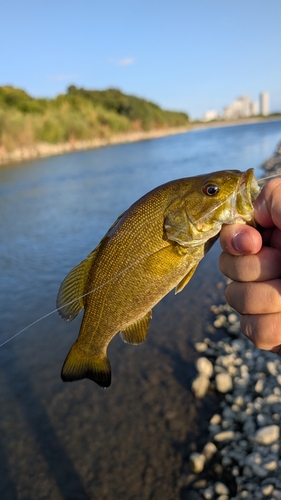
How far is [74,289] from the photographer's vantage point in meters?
2.40

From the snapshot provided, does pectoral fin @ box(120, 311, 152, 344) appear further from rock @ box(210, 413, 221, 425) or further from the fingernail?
rock @ box(210, 413, 221, 425)

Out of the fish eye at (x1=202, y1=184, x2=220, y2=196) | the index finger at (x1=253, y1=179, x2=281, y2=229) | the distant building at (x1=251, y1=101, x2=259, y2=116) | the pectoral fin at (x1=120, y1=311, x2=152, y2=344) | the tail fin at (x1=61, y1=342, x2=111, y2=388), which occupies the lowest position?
the distant building at (x1=251, y1=101, x2=259, y2=116)

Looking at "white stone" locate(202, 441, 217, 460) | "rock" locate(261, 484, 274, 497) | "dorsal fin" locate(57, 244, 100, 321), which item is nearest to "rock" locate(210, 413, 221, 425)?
"white stone" locate(202, 441, 217, 460)

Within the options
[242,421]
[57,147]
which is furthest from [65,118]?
[242,421]

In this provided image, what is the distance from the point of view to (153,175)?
22.9 meters

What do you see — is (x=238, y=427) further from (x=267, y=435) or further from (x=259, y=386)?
(x=259, y=386)

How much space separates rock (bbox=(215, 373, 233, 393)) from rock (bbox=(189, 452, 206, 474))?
0.97 meters

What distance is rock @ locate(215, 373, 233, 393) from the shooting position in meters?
4.53

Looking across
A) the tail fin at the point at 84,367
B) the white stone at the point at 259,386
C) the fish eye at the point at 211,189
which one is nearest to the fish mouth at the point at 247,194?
the fish eye at the point at 211,189

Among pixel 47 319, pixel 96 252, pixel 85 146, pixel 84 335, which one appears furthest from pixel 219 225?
pixel 85 146

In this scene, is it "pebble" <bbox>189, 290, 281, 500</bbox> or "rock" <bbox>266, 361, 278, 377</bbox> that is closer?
"pebble" <bbox>189, 290, 281, 500</bbox>

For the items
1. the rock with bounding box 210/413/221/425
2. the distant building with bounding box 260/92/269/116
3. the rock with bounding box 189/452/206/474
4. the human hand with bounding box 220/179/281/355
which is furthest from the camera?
the distant building with bounding box 260/92/269/116

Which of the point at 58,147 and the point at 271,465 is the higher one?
the point at 271,465

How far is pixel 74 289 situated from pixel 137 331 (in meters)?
0.51
